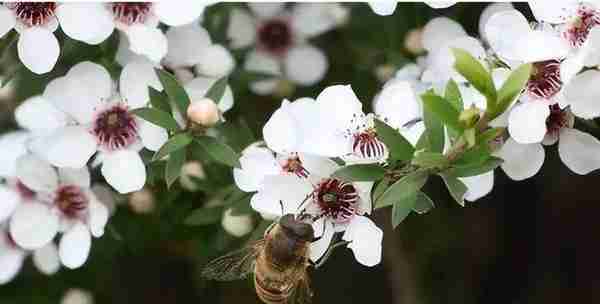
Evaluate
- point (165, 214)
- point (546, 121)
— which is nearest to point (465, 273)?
point (165, 214)

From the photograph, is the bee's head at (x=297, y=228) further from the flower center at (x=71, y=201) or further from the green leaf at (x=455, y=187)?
the flower center at (x=71, y=201)

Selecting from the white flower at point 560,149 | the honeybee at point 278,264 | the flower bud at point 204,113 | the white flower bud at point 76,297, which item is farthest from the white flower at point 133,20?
the white flower bud at point 76,297

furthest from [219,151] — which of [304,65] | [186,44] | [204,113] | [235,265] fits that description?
[304,65]

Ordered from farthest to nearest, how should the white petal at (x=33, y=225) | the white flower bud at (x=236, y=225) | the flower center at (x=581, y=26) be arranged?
1. the white flower bud at (x=236, y=225)
2. the white petal at (x=33, y=225)
3. the flower center at (x=581, y=26)

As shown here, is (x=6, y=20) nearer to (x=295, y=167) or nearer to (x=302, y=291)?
(x=295, y=167)

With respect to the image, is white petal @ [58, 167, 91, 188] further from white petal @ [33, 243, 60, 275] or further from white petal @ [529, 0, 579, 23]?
white petal @ [529, 0, 579, 23]

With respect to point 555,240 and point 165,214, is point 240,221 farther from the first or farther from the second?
point 555,240
